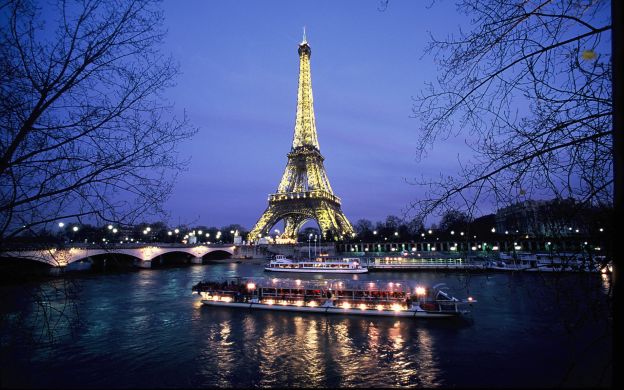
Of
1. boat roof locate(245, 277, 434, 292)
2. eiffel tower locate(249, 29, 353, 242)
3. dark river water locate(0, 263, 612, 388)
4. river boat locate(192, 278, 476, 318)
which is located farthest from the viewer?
eiffel tower locate(249, 29, 353, 242)

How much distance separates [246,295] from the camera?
95.1 feet

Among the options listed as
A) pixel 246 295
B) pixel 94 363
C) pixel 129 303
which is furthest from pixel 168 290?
pixel 94 363

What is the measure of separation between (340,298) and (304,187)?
66533 millimetres

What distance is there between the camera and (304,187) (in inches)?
3622

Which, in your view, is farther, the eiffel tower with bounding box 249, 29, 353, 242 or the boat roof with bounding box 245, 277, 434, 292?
the eiffel tower with bounding box 249, 29, 353, 242

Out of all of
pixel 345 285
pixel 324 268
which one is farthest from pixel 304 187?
pixel 345 285

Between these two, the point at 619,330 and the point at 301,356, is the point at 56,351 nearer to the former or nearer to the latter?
the point at 301,356

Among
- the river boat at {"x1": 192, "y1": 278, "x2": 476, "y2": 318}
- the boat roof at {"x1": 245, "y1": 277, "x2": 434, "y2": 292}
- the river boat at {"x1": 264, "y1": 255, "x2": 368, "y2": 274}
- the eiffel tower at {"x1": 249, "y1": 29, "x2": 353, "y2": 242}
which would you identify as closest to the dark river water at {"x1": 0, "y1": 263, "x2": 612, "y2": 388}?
the river boat at {"x1": 192, "y1": 278, "x2": 476, "y2": 318}

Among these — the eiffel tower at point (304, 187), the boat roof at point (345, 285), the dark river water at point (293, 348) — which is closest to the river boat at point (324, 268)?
the eiffel tower at point (304, 187)

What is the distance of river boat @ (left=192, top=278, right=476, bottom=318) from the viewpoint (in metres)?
23.9

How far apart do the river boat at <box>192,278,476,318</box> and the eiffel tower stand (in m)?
46.5

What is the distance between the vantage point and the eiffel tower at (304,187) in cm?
7662

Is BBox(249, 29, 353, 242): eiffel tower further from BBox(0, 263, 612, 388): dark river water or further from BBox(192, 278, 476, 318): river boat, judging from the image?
BBox(0, 263, 612, 388): dark river water

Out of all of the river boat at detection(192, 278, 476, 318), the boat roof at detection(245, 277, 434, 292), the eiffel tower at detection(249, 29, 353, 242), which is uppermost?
the eiffel tower at detection(249, 29, 353, 242)
